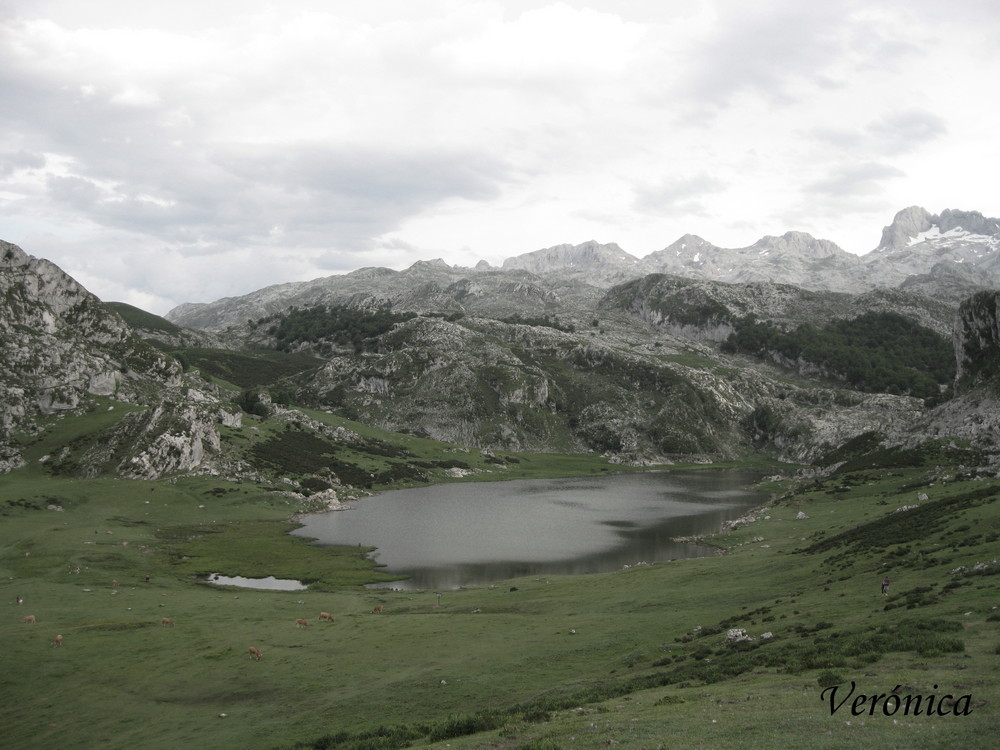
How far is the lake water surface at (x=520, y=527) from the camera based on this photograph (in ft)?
311

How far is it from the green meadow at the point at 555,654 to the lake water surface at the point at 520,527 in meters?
15.4

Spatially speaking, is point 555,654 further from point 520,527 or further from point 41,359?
point 41,359

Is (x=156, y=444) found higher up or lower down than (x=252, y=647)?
higher up

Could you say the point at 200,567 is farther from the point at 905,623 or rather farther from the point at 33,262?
the point at 33,262

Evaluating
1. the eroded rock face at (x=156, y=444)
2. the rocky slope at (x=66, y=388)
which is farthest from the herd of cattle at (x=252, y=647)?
the rocky slope at (x=66, y=388)

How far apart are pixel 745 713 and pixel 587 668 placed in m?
17.1

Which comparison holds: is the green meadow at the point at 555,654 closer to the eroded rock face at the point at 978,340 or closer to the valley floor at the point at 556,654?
the valley floor at the point at 556,654

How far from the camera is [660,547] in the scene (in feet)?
339

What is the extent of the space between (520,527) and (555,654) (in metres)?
82.5

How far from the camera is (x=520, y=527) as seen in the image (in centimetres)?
12438

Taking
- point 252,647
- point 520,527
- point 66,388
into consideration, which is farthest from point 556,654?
point 66,388

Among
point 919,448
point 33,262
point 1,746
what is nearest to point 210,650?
point 1,746

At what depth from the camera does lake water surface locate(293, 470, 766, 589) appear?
311 feet

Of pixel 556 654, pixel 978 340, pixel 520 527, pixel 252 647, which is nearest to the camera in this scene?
pixel 556 654
